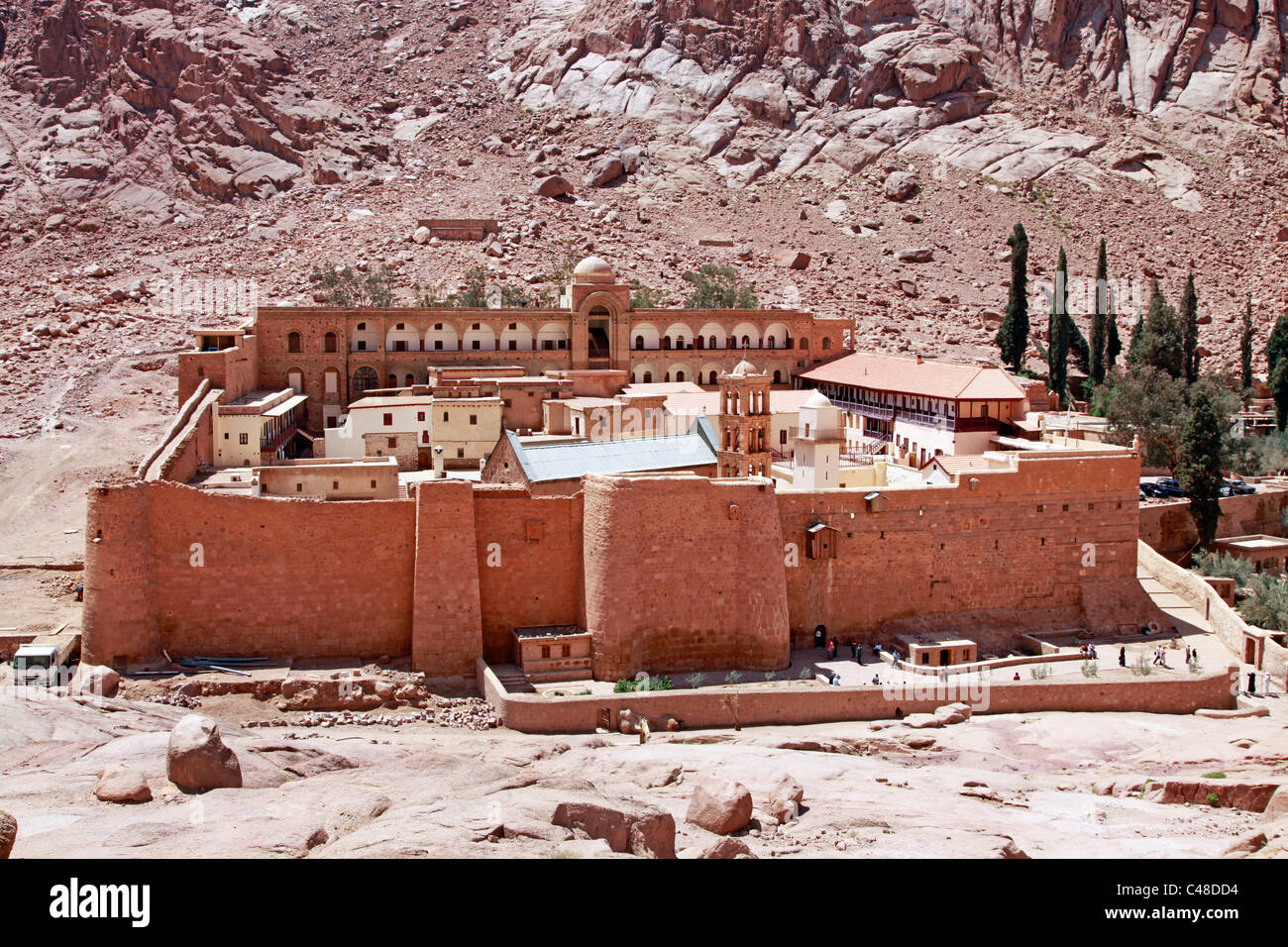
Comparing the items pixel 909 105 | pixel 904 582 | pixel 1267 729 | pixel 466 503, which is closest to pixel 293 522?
pixel 466 503

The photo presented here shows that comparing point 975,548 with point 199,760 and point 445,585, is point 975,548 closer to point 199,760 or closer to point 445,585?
point 445,585

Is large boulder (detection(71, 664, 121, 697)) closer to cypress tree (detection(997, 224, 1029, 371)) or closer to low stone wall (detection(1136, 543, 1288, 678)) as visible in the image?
low stone wall (detection(1136, 543, 1288, 678))

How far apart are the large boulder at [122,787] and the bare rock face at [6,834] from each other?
11.0 feet

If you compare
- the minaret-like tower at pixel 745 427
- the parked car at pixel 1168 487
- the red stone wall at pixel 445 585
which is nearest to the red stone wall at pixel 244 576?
the red stone wall at pixel 445 585

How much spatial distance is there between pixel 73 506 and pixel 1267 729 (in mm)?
27043

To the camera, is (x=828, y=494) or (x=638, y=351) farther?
(x=638, y=351)

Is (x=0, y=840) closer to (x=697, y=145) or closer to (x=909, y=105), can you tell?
(x=697, y=145)

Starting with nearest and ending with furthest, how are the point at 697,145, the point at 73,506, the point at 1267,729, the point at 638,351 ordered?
the point at 1267,729
the point at 73,506
the point at 638,351
the point at 697,145

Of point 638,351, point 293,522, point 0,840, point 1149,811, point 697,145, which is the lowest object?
point 1149,811

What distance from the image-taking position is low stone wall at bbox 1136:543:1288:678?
25.7m

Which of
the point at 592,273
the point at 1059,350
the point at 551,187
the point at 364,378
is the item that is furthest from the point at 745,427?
the point at 551,187

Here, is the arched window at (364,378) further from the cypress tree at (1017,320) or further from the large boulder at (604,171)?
the large boulder at (604,171)

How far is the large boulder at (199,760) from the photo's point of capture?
49.4 ft

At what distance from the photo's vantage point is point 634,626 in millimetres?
23844
